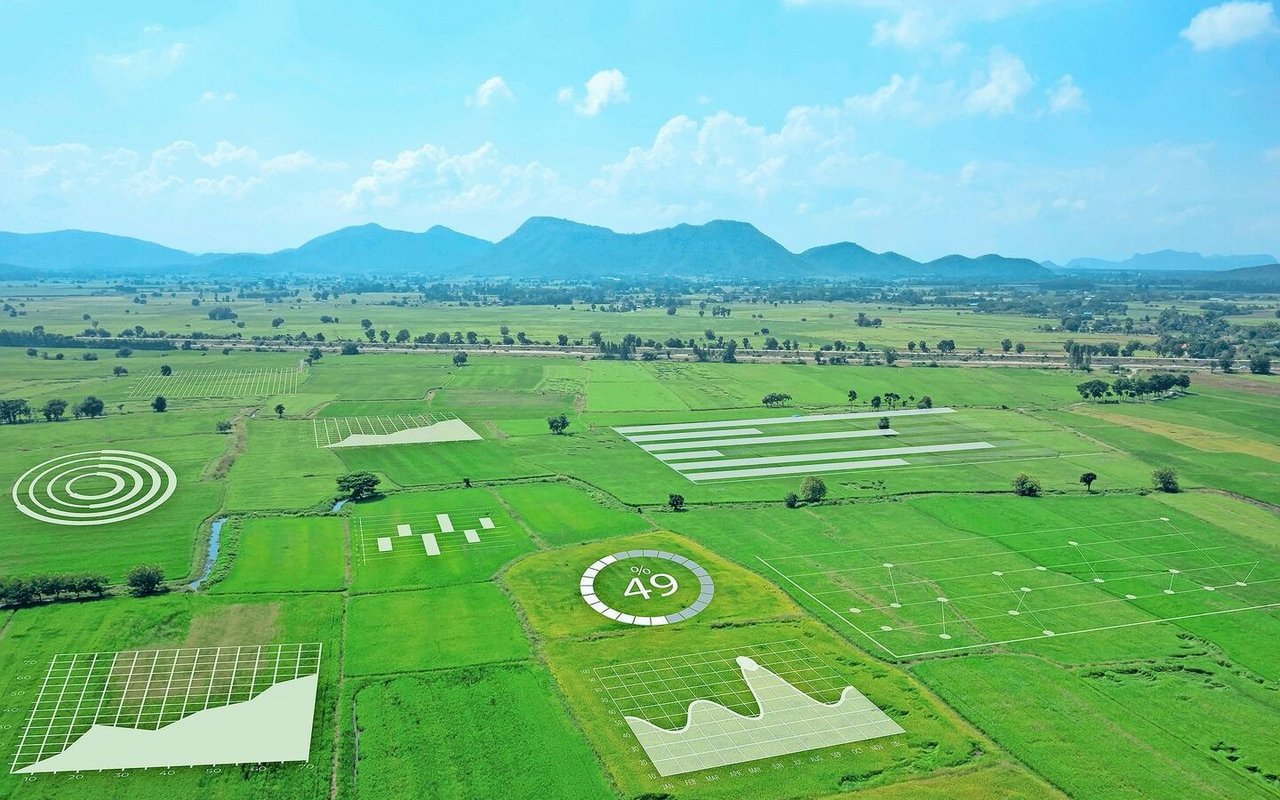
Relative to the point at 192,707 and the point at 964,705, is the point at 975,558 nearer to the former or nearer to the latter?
the point at 964,705

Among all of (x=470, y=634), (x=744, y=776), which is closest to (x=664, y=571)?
(x=470, y=634)
